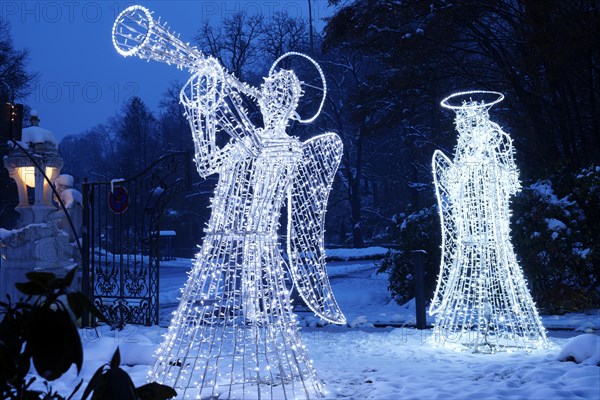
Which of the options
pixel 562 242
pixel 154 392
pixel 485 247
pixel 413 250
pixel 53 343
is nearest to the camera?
pixel 53 343

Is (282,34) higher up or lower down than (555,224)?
higher up

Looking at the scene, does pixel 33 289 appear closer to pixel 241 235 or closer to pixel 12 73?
pixel 241 235

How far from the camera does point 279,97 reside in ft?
16.8

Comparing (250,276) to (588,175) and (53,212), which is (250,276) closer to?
(53,212)

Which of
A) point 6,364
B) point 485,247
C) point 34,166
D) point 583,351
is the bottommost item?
point 583,351

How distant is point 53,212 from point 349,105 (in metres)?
7.99

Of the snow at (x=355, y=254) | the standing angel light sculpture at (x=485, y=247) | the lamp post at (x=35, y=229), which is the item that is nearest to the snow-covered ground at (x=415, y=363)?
the standing angel light sculpture at (x=485, y=247)

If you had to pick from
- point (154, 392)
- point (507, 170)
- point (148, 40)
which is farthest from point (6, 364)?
point (507, 170)

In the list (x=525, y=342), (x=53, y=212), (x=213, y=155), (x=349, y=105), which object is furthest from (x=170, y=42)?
(x=349, y=105)

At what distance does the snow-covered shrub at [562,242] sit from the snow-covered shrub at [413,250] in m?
1.53

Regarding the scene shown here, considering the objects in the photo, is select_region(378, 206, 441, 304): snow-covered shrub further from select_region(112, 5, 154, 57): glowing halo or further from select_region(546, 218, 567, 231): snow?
select_region(112, 5, 154, 57): glowing halo

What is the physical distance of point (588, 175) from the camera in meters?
10.4

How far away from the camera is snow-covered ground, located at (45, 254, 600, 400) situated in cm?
508

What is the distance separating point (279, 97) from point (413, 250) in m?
6.86
